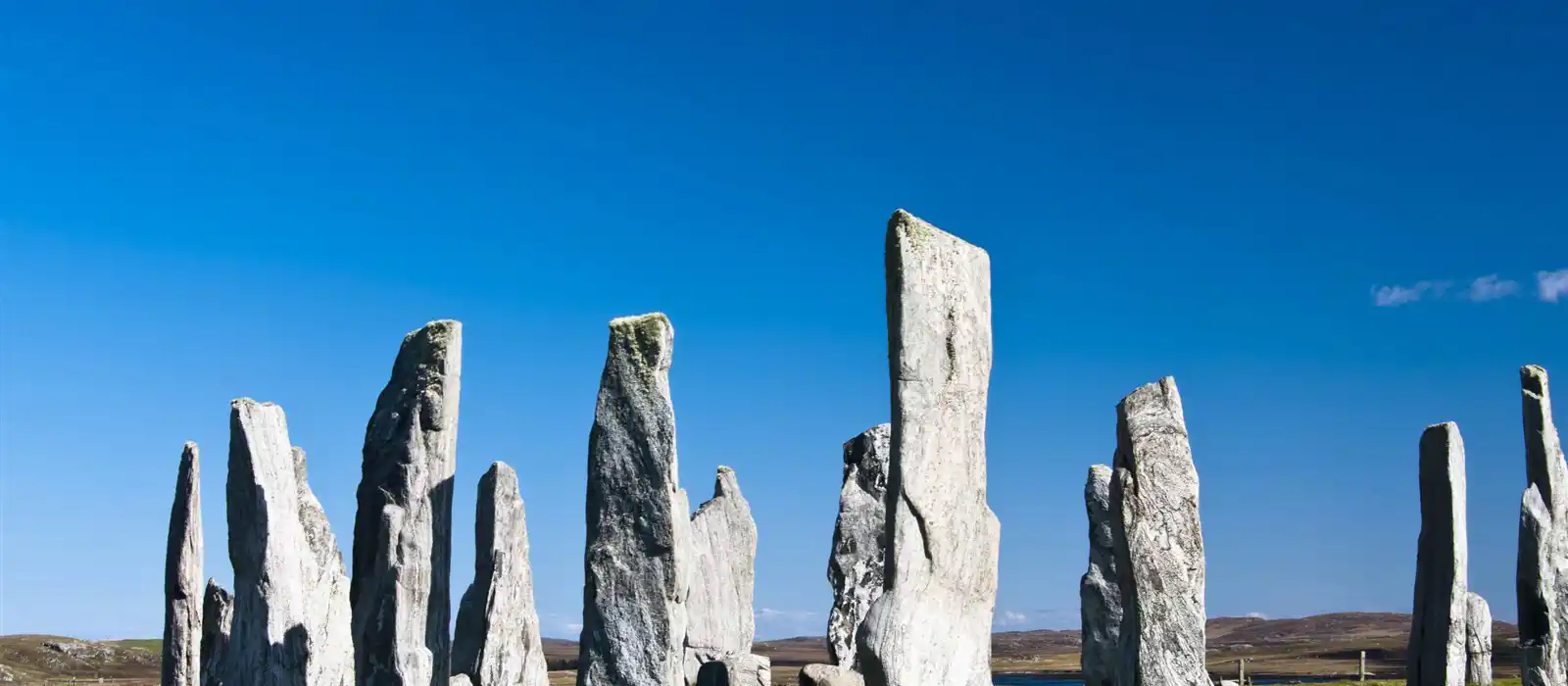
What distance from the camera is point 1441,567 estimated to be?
15.2 m

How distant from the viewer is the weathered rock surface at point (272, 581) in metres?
11.9

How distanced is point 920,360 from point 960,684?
2330mm

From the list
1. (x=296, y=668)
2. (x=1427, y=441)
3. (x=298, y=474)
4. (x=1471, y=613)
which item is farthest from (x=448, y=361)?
(x=1471, y=613)

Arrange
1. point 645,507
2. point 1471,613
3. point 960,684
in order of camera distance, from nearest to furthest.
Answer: point 960,684, point 645,507, point 1471,613

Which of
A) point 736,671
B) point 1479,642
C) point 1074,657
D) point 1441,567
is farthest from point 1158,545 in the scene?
point 1074,657

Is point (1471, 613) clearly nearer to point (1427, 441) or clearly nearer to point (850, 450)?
point (1427, 441)

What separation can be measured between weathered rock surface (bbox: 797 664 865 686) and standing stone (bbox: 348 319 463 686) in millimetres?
4625

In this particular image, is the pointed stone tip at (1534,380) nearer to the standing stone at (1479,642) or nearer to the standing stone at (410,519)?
the standing stone at (1479,642)

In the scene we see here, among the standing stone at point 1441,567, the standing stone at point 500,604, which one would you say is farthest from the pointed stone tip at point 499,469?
the standing stone at point 1441,567

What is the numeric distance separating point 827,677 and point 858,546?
27.3 feet

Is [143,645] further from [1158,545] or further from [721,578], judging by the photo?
[1158,545]

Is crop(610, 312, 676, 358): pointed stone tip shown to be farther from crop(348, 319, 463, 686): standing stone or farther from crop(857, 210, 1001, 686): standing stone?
crop(348, 319, 463, 686): standing stone

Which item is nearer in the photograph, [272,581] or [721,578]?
[272,581]

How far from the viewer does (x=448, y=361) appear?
54.9 ft
